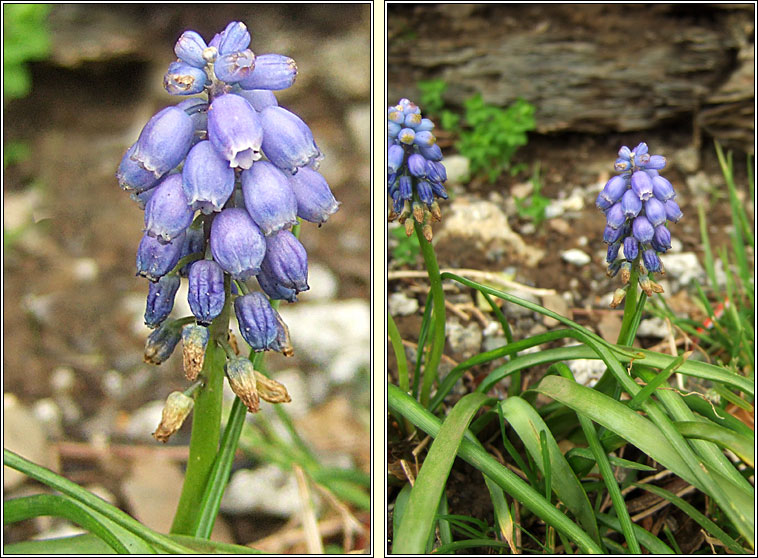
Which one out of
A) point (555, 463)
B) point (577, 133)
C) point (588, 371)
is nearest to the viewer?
point (555, 463)

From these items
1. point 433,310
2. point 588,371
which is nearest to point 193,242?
point 433,310

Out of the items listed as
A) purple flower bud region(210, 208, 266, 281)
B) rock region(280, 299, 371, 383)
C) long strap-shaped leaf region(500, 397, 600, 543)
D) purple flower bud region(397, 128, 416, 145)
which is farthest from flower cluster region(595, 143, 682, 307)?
rock region(280, 299, 371, 383)

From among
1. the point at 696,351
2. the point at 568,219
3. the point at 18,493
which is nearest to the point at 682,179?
the point at 568,219

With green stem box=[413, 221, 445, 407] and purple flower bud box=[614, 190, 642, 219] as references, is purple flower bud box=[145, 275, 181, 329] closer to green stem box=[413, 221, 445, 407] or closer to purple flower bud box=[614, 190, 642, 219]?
green stem box=[413, 221, 445, 407]

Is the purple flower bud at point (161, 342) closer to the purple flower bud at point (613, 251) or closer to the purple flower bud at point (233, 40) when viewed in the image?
the purple flower bud at point (233, 40)

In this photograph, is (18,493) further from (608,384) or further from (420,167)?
(608,384)

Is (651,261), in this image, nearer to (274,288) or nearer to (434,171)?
(434,171)

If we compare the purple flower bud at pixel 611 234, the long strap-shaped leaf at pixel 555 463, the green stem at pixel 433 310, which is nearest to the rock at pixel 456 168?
the green stem at pixel 433 310
